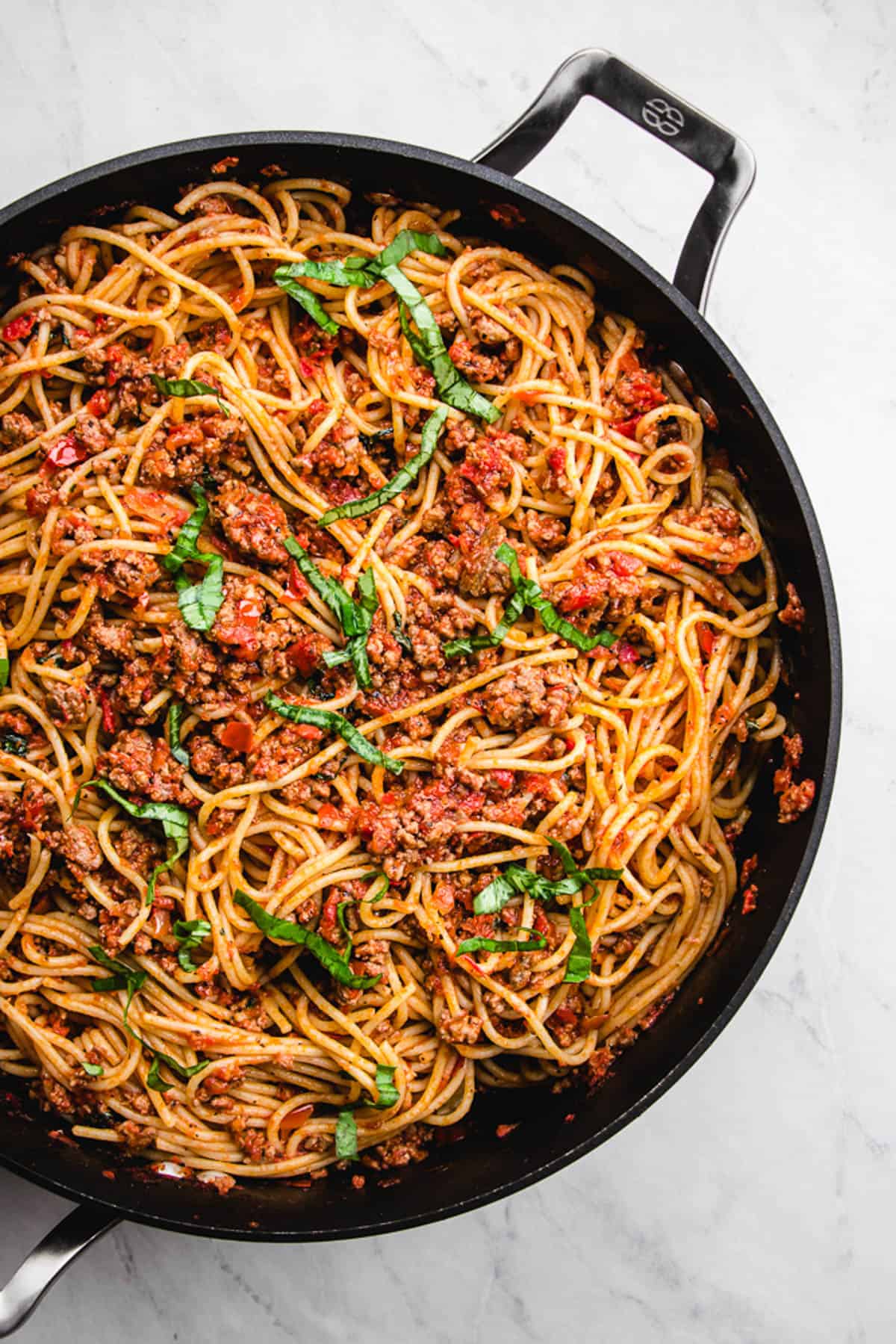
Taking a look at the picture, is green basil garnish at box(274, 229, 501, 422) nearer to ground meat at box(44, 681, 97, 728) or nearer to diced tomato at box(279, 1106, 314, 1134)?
ground meat at box(44, 681, 97, 728)

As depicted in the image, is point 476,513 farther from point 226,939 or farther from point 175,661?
point 226,939

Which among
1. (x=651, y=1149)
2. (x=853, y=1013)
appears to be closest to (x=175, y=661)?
(x=651, y=1149)

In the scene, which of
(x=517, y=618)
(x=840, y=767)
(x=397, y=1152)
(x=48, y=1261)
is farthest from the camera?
(x=840, y=767)

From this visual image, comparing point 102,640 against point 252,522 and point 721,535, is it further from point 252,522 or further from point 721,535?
point 721,535

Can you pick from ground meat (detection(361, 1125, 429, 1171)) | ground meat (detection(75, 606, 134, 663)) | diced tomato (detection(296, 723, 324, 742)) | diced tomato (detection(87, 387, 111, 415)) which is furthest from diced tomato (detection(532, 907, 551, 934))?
diced tomato (detection(87, 387, 111, 415))

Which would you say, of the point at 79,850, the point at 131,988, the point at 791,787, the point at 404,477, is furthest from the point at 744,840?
the point at 79,850

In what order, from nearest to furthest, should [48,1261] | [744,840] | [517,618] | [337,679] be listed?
1. [48,1261]
2. [337,679]
3. [517,618]
4. [744,840]

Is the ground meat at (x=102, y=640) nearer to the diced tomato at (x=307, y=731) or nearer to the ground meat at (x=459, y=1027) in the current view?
the diced tomato at (x=307, y=731)
